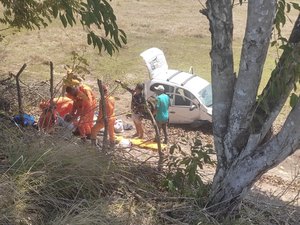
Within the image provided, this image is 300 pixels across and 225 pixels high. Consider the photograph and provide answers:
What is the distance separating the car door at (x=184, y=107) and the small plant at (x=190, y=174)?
9.75 m

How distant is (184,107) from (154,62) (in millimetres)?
1847

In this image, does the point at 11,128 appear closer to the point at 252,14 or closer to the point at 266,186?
the point at 252,14

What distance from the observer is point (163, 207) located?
4.66 metres

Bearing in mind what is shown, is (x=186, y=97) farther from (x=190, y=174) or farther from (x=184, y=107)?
(x=190, y=174)

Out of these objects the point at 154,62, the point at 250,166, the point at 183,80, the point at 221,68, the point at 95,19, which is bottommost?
the point at 183,80

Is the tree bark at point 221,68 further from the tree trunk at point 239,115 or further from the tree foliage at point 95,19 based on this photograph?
the tree foliage at point 95,19

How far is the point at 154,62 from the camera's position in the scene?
624 inches

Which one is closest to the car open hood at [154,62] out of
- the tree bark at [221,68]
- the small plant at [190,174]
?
the small plant at [190,174]

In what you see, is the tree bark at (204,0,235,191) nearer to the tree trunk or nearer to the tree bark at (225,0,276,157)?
the tree trunk

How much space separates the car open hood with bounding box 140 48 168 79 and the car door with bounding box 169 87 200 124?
1100mm

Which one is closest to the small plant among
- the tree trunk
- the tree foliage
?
the tree trunk

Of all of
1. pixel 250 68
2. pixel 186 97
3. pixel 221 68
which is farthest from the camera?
pixel 186 97

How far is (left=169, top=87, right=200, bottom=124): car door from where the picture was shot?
584 inches

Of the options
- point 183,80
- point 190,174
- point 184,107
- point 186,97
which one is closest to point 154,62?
point 183,80
